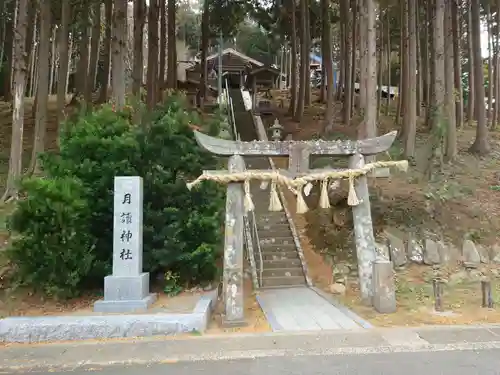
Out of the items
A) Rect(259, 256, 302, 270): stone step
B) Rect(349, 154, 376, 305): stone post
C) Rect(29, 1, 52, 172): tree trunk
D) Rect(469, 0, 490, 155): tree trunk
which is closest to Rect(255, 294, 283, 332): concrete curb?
Rect(259, 256, 302, 270): stone step

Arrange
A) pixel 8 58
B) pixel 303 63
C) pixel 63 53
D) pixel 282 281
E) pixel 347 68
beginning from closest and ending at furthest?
pixel 282 281 < pixel 63 53 < pixel 347 68 < pixel 303 63 < pixel 8 58

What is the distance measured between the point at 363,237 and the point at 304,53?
17169 mm

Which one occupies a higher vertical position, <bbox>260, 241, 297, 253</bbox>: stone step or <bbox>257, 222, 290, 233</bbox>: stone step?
<bbox>257, 222, 290, 233</bbox>: stone step

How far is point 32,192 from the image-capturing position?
7340mm

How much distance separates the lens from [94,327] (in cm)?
641

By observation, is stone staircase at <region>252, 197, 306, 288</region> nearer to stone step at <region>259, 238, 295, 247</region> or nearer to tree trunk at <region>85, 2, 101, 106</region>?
stone step at <region>259, 238, 295, 247</region>

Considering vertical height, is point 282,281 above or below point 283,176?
below

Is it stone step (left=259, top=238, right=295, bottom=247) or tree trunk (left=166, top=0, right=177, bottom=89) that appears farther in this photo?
tree trunk (left=166, top=0, right=177, bottom=89)

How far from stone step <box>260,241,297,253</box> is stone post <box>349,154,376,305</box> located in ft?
10.0

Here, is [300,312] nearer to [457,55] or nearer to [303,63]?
[457,55]

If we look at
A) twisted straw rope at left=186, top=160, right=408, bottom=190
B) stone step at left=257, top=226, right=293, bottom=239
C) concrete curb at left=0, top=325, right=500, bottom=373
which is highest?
twisted straw rope at left=186, top=160, right=408, bottom=190

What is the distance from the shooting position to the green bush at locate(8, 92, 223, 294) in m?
8.42

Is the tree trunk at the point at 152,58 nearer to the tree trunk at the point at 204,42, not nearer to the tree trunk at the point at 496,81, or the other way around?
the tree trunk at the point at 204,42

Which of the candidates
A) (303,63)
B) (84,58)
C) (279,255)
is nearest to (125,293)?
(279,255)
